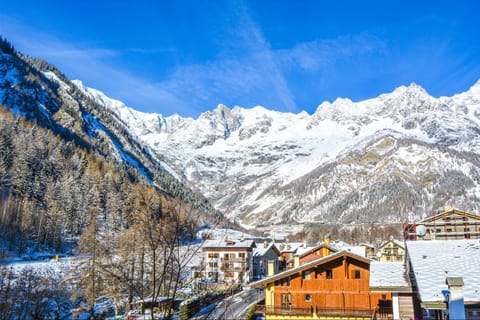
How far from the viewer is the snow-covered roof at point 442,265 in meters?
10.1

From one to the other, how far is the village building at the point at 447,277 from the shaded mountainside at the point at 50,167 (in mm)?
7045

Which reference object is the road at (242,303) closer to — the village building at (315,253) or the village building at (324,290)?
the village building at (324,290)

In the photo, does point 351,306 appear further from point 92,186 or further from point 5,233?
point 92,186

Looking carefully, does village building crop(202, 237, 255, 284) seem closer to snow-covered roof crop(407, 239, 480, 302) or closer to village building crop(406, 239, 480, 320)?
snow-covered roof crop(407, 239, 480, 302)

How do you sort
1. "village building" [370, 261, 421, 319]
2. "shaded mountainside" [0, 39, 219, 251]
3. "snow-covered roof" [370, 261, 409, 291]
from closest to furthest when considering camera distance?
"village building" [370, 261, 421, 319], "snow-covered roof" [370, 261, 409, 291], "shaded mountainside" [0, 39, 219, 251]

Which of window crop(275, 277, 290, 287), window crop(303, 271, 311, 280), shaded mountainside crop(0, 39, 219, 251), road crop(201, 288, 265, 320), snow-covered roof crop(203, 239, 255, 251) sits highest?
shaded mountainside crop(0, 39, 219, 251)

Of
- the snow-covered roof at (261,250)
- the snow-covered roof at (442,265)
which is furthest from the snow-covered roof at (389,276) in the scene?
the snow-covered roof at (261,250)

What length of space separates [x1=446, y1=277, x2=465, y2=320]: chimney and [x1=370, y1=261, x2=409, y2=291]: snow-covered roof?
22.7ft

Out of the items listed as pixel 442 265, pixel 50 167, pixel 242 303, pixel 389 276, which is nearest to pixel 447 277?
pixel 442 265

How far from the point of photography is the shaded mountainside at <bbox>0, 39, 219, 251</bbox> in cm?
7438

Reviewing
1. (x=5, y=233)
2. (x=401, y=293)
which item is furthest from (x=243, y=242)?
(x=401, y=293)

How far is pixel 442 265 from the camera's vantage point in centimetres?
1222

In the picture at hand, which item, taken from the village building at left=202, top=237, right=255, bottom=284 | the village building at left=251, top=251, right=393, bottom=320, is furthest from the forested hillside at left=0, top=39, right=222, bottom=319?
the village building at left=251, top=251, right=393, bottom=320

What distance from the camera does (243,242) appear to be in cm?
7444
